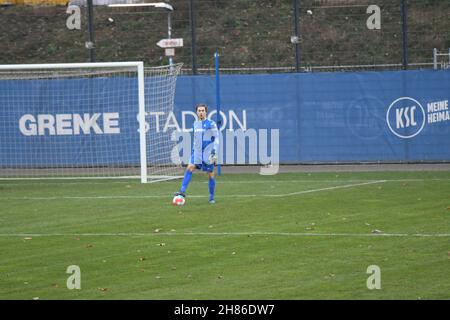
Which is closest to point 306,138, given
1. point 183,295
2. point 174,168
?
point 174,168

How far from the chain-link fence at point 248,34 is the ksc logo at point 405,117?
4.12 m

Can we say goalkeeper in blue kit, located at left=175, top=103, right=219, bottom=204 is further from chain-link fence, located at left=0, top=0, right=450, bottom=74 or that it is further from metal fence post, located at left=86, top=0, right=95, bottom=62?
chain-link fence, located at left=0, top=0, right=450, bottom=74

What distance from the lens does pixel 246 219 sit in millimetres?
16625

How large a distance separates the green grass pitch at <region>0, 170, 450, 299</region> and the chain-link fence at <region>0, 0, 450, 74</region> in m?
10.2

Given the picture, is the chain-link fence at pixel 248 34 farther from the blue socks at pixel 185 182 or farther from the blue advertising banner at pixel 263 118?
the blue socks at pixel 185 182

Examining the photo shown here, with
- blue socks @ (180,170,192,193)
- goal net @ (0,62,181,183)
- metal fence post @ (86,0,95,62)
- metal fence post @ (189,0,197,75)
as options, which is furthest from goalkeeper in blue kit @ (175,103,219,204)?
metal fence post @ (86,0,95,62)

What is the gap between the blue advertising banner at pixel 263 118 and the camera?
26.7 m

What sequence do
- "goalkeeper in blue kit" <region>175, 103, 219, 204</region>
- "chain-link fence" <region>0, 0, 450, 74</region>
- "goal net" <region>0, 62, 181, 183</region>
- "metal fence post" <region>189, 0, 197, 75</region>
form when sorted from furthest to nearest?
1. "chain-link fence" <region>0, 0, 450, 74</region>
2. "metal fence post" <region>189, 0, 197, 75</region>
3. "goal net" <region>0, 62, 181, 183</region>
4. "goalkeeper in blue kit" <region>175, 103, 219, 204</region>

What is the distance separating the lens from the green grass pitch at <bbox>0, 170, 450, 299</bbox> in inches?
436

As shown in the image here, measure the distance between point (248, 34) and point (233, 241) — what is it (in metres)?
22.1

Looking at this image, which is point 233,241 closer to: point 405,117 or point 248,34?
point 405,117

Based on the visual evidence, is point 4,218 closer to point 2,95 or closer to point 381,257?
point 381,257

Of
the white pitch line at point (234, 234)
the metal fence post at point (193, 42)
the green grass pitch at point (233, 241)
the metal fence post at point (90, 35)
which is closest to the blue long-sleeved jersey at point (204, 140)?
the green grass pitch at point (233, 241)

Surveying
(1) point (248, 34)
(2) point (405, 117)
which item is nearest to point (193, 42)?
(2) point (405, 117)
